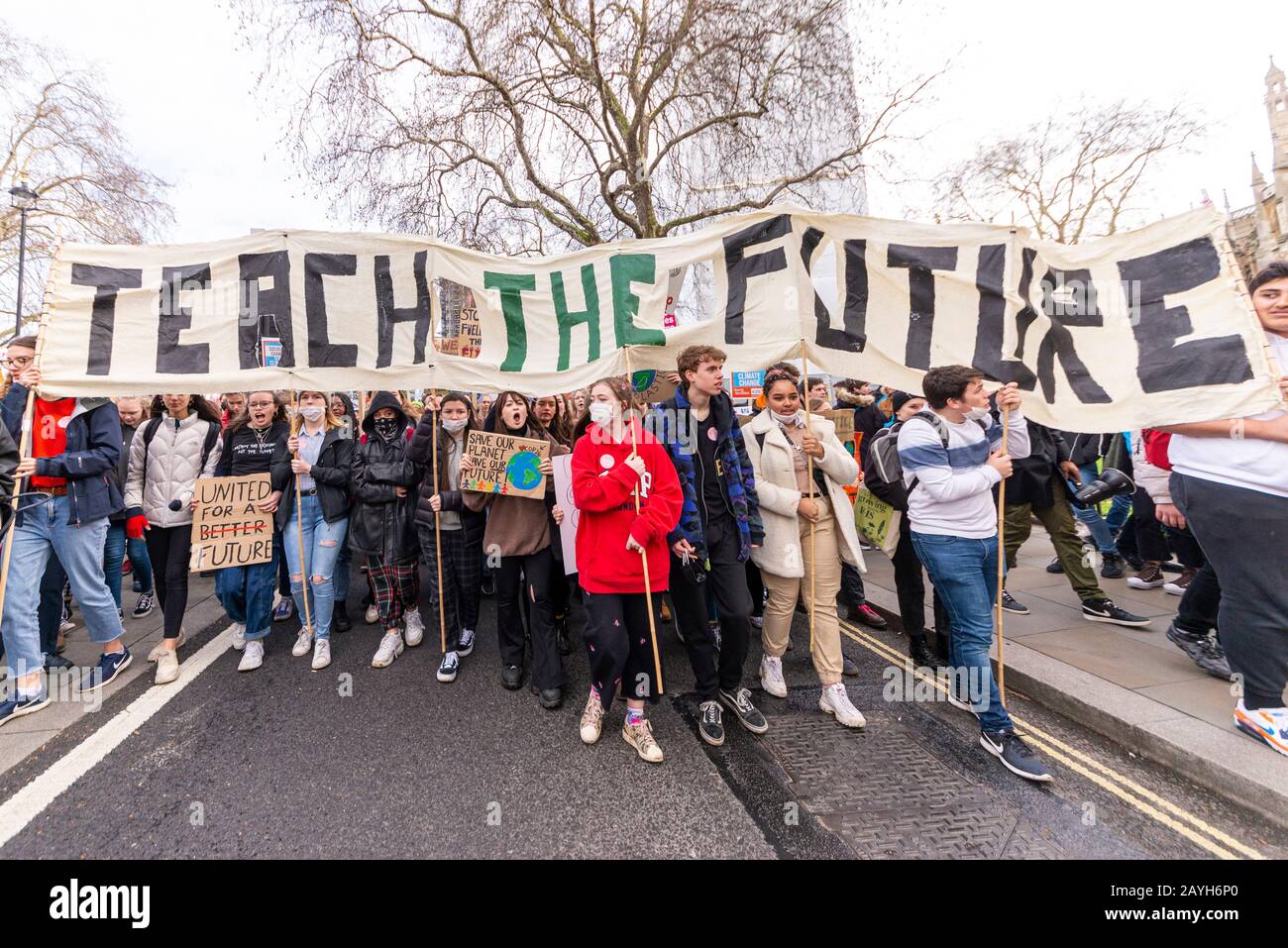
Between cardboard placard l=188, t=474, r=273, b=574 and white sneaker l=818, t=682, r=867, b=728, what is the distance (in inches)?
162

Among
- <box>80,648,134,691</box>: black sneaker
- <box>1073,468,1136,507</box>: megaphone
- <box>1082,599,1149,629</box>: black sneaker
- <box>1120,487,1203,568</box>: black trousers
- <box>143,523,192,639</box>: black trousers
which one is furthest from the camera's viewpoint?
<box>1120,487,1203,568</box>: black trousers

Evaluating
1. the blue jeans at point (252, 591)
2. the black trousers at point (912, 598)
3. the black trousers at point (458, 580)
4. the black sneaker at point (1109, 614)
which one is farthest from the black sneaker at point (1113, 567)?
the blue jeans at point (252, 591)

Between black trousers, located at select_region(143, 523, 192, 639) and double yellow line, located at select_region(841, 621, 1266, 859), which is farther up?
black trousers, located at select_region(143, 523, 192, 639)

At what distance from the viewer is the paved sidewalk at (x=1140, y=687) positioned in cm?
265

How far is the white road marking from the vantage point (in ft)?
8.57

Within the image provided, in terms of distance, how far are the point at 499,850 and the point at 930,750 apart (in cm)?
225

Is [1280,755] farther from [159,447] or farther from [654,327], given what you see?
[159,447]

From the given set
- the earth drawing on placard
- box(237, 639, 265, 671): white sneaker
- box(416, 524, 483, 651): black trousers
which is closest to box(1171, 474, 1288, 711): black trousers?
the earth drawing on placard

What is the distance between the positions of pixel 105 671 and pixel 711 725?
4.39 meters

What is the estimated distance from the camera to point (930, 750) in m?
3.03

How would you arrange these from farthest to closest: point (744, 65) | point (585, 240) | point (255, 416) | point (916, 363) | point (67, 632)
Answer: point (585, 240)
point (744, 65)
point (67, 632)
point (255, 416)
point (916, 363)

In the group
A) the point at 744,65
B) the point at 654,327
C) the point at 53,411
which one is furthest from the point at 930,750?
the point at 744,65

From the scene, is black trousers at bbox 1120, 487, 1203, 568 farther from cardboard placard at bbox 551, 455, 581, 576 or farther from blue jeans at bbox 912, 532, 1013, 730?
cardboard placard at bbox 551, 455, 581, 576

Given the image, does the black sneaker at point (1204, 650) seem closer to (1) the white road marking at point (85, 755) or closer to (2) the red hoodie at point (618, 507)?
(2) the red hoodie at point (618, 507)
